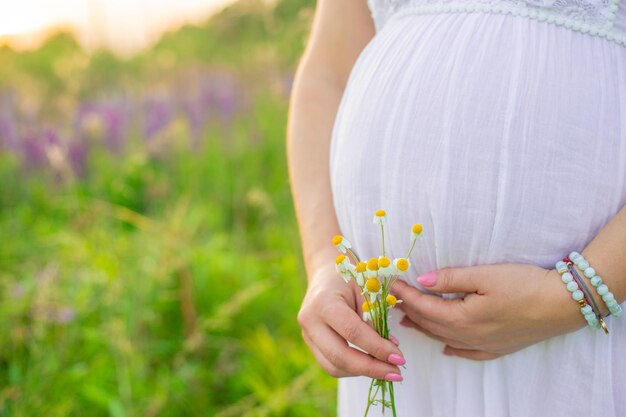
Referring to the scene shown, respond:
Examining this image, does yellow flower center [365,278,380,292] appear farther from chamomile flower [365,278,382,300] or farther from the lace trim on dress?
the lace trim on dress

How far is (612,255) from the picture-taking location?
1.00m

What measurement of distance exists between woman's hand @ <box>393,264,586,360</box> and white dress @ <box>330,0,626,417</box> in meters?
0.05

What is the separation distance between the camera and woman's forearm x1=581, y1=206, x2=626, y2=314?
0.99 metres

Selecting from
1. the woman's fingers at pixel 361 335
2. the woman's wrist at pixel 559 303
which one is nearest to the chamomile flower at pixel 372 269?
the woman's fingers at pixel 361 335

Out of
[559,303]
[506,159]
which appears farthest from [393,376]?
[506,159]

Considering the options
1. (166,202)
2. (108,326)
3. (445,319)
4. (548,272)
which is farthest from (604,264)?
(166,202)

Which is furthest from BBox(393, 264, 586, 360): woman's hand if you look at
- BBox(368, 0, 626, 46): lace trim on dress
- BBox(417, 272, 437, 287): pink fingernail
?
BBox(368, 0, 626, 46): lace trim on dress

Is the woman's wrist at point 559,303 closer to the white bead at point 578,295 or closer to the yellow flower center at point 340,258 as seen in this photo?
the white bead at point 578,295

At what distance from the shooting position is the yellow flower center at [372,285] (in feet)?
2.89

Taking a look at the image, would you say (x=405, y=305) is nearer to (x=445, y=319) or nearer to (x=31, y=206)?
(x=445, y=319)

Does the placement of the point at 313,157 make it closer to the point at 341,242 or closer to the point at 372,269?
the point at 341,242

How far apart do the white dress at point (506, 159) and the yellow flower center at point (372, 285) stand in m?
0.24

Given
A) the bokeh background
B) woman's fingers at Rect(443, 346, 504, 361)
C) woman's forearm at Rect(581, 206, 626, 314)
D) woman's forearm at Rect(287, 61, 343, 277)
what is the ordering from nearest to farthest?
woman's forearm at Rect(581, 206, 626, 314), woman's fingers at Rect(443, 346, 504, 361), woman's forearm at Rect(287, 61, 343, 277), the bokeh background

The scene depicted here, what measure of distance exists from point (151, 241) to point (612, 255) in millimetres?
2074
